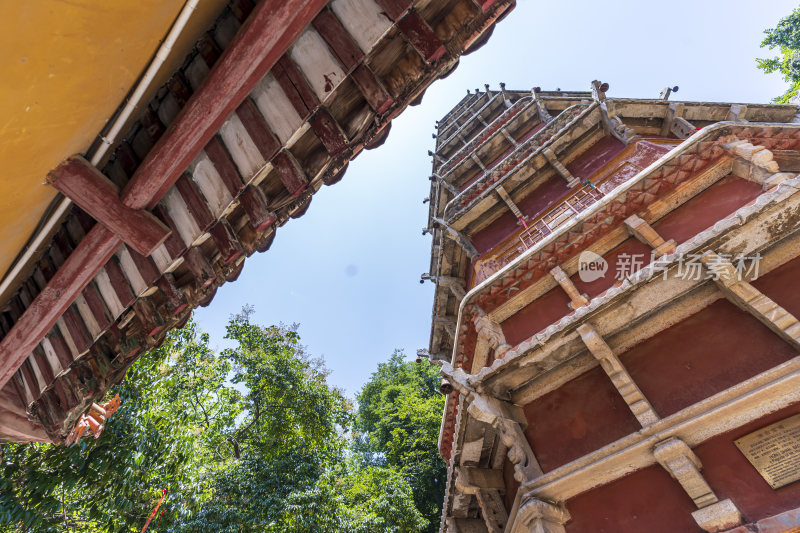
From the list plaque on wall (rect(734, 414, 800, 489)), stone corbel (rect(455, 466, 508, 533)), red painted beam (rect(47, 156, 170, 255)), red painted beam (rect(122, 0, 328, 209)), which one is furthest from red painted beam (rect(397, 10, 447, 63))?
stone corbel (rect(455, 466, 508, 533))

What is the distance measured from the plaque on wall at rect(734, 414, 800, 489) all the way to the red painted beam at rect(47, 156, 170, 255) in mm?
7016

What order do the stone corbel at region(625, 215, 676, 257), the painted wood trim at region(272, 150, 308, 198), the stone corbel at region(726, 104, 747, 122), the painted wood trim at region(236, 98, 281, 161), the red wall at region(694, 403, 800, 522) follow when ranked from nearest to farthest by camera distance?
the painted wood trim at region(236, 98, 281, 161) → the painted wood trim at region(272, 150, 308, 198) → the red wall at region(694, 403, 800, 522) → the stone corbel at region(625, 215, 676, 257) → the stone corbel at region(726, 104, 747, 122)

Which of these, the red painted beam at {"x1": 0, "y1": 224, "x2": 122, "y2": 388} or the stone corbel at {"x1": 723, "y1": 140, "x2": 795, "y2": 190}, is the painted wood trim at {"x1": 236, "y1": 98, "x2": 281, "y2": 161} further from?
the stone corbel at {"x1": 723, "y1": 140, "x2": 795, "y2": 190}

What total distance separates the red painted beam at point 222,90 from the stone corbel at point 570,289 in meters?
6.38

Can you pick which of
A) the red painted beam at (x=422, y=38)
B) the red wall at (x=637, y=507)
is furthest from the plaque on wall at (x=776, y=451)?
the red painted beam at (x=422, y=38)

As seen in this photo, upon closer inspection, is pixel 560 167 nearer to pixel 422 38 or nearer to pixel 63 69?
pixel 422 38

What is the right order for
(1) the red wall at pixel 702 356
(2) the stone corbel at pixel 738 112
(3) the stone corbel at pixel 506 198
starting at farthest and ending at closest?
(3) the stone corbel at pixel 506 198, (2) the stone corbel at pixel 738 112, (1) the red wall at pixel 702 356

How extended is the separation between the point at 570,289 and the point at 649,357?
66.7 inches

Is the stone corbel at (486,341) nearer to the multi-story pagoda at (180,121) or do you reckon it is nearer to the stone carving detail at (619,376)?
the stone carving detail at (619,376)

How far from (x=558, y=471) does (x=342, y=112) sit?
595cm

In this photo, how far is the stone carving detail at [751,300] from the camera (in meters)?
4.70

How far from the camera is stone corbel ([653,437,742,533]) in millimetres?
4316

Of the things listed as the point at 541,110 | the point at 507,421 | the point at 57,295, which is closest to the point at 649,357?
the point at 507,421

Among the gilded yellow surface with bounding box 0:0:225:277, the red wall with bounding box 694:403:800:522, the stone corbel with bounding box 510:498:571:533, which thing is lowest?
the red wall with bounding box 694:403:800:522
